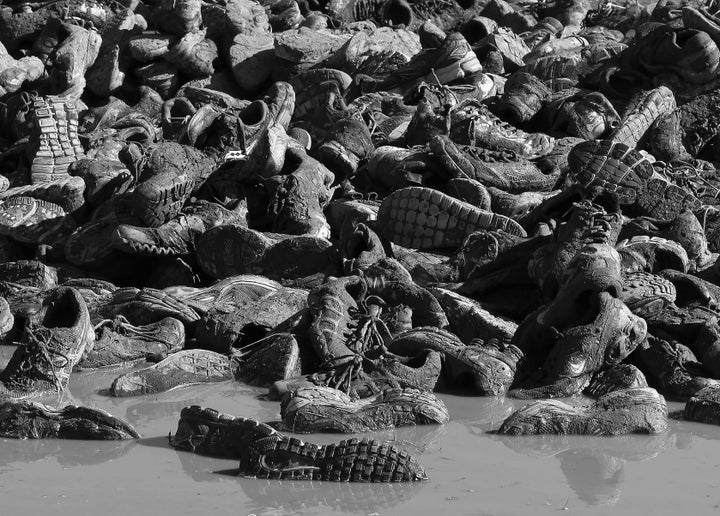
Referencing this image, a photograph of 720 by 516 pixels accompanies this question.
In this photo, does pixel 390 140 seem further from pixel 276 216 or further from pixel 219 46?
pixel 219 46

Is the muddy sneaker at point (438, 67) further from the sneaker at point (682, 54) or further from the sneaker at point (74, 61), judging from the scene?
the sneaker at point (74, 61)

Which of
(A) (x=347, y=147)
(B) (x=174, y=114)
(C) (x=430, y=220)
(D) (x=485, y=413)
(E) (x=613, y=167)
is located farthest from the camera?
(B) (x=174, y=114)

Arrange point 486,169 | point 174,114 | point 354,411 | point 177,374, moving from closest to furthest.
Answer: point 354,411, point 177,374, point 486,169, point 174,114

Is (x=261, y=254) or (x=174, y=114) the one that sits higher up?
(x=261, y=254)

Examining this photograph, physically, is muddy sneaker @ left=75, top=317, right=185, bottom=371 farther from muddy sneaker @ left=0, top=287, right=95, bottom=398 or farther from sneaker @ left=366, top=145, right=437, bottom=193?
sneaker @ left=366, top=145, right=437, bottom=193

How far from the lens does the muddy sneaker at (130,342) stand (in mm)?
7262

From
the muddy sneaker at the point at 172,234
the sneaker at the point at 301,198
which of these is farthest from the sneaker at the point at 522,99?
the muddy sneaker at the point at 172,234

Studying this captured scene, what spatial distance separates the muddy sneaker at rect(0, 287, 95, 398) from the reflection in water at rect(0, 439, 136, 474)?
0.87 metres

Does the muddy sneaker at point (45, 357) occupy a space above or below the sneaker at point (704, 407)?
below

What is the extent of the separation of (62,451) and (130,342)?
171cm

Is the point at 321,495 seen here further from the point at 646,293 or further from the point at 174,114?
the point at 174,114

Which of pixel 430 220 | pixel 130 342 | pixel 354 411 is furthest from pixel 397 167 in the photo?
pixel 354 411

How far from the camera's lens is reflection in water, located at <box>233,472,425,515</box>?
16.5 feet

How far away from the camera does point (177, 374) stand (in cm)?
685
